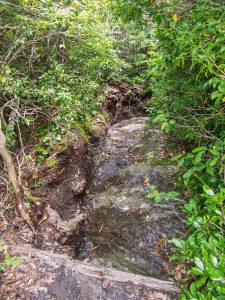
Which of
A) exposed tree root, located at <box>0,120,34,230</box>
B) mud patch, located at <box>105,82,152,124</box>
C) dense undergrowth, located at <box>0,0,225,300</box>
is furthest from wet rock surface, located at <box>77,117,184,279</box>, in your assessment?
mud patch, located at <box>105,82,152,124</box>

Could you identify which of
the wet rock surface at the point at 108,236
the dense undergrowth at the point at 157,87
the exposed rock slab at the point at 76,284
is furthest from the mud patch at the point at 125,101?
the exposed rock slab at the point at 76,284

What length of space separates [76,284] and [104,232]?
1.24 m

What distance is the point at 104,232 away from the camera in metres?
3.62

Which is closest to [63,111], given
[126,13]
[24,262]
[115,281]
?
[126,13]

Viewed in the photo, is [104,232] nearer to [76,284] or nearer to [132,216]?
[132,216]

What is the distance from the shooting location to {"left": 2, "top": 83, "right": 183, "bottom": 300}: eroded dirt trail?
2389 millimetres

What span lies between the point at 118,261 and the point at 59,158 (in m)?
2.16

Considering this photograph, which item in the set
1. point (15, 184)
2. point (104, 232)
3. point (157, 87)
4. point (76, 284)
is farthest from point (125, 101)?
point (76, 284)

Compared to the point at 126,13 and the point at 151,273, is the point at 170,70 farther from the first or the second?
the point at 151,273

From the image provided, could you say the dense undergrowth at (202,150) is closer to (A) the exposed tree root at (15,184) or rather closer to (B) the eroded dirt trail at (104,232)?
(B) the eroded dirt trail at (104,232)

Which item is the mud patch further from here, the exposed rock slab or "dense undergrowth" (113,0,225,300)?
the exposed rock slab

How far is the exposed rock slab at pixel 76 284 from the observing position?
2.31 metres

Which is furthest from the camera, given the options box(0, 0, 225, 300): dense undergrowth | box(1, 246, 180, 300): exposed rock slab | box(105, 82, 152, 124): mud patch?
box(105, 82, 152, 124): mud patch

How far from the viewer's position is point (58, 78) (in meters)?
4.57
